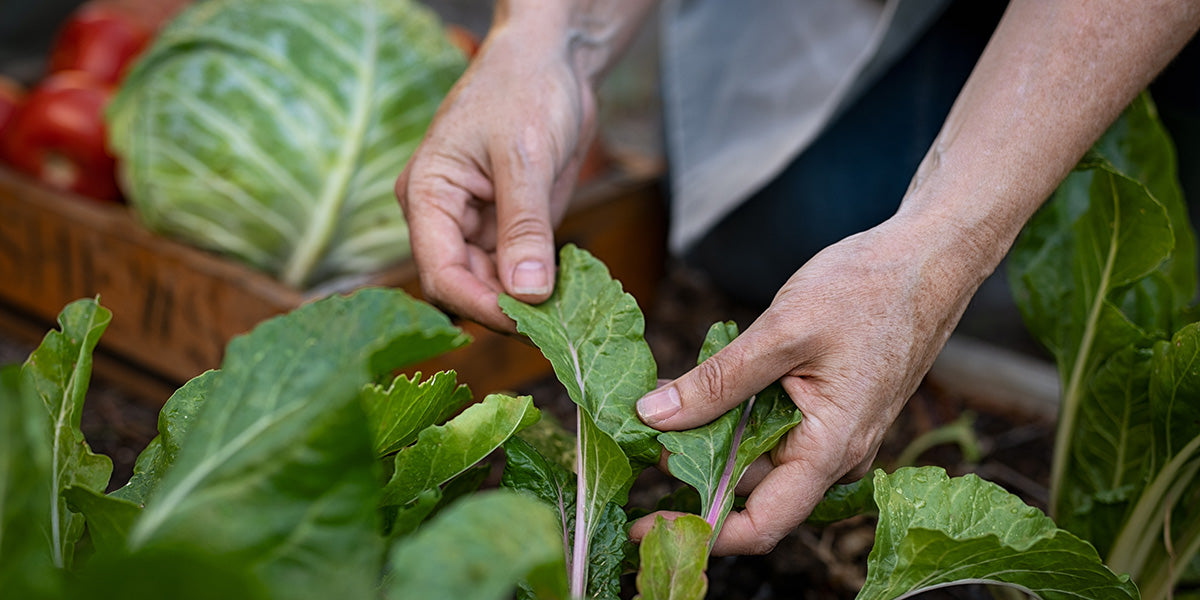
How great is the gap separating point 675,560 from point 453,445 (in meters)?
0.23

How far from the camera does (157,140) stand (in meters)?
2.08

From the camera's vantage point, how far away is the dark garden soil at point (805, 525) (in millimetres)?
1504

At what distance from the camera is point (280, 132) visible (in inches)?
80.5

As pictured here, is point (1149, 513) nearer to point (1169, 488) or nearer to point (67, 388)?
point (1169, 488)

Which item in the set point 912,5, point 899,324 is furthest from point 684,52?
point 899,324

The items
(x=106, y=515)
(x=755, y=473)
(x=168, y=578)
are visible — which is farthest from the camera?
(x=755, y=473)

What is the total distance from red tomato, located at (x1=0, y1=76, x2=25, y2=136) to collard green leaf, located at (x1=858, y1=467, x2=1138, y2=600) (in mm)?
2251

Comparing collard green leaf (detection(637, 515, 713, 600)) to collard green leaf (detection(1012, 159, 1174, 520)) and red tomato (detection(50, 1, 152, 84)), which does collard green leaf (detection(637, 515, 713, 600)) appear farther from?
red tomato (detection(50, 1, 152, 84))

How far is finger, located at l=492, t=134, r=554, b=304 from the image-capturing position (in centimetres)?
120

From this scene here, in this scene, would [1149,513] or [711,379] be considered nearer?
[711,379]

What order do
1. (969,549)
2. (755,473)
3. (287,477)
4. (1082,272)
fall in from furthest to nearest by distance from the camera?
(1082,272) < (755,473) < (969,549) < (287,477)

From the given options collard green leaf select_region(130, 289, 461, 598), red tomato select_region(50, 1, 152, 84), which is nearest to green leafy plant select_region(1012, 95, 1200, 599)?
collard green leaf select_region(130, 289, 461, 598)

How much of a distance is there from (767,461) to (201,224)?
54.6 inches

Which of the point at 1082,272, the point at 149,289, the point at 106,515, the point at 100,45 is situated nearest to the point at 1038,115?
the point at 1082,272
